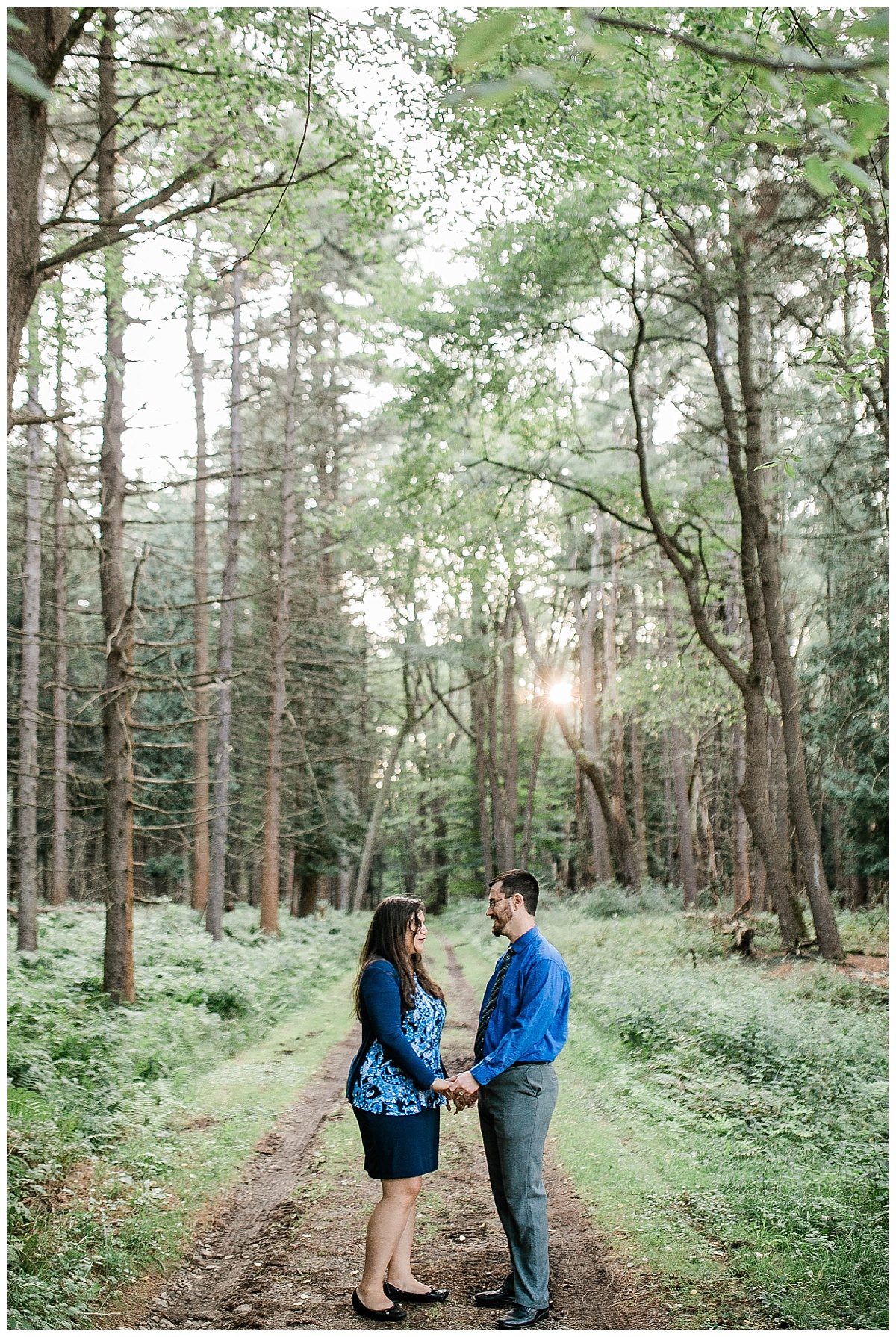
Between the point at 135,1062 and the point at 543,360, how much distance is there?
39.9 ft

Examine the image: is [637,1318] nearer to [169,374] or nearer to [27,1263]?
[27,1263]

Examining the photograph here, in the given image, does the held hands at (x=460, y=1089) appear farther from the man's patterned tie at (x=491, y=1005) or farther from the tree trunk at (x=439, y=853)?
the tree trunk at (x=439, y=853)

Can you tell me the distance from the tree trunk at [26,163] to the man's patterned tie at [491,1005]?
133 inches

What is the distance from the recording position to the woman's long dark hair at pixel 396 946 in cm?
454

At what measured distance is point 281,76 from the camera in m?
7.38

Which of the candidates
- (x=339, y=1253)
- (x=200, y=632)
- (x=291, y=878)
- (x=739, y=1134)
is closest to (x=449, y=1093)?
(x=339, y=1253)

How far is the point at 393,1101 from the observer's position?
445cm

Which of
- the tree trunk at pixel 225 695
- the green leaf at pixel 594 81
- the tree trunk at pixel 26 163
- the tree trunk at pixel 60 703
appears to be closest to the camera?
the green leaf at pixel 594 81

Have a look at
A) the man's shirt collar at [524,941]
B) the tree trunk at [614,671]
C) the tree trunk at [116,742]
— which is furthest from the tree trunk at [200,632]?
the man's shirt collar at [524,941]

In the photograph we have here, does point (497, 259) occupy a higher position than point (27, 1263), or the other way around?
point (497, 259)

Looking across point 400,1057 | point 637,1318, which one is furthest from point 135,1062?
point 637,1318

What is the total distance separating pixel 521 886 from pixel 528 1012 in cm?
60

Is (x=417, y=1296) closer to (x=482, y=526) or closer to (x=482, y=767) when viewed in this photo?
(x=482, y=526)

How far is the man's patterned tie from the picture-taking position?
4.66 m
